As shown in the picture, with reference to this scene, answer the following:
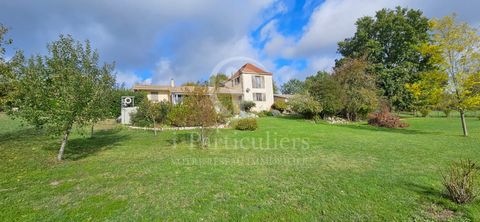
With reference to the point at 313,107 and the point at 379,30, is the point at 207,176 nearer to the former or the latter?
the point at 313,107

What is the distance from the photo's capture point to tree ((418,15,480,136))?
525 inches

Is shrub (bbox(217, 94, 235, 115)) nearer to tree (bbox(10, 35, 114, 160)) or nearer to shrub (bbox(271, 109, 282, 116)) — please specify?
tree (bbox(10, 35, 114, 160))

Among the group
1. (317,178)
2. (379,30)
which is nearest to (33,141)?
(317,178)

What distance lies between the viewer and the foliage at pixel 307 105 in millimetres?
23766

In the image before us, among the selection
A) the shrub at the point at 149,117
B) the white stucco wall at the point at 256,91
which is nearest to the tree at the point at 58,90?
the shrub at the point at 149,117

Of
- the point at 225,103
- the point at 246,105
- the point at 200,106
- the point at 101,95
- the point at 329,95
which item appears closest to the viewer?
the point at 101,95

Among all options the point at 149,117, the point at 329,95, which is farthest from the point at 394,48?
the point at 149,117

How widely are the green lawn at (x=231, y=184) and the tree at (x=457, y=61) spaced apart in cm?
650

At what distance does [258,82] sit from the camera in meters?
35.6

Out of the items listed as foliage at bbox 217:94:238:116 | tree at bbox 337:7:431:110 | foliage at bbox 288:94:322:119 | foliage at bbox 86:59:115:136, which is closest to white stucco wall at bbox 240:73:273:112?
foliage at bbox 288:94:322:119

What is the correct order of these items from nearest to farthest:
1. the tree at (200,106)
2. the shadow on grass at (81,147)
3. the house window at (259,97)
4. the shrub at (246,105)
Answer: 1. the shadow on grass at (81,147)
2. the tree at (200,106)
3. the shrub at (246,105)
4. the house window at (259,97)

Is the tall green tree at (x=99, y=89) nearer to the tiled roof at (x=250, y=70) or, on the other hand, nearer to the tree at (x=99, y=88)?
the tree at (x=99, y=88)

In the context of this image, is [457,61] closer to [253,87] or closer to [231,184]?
[231,184]

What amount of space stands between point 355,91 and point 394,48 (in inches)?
670
